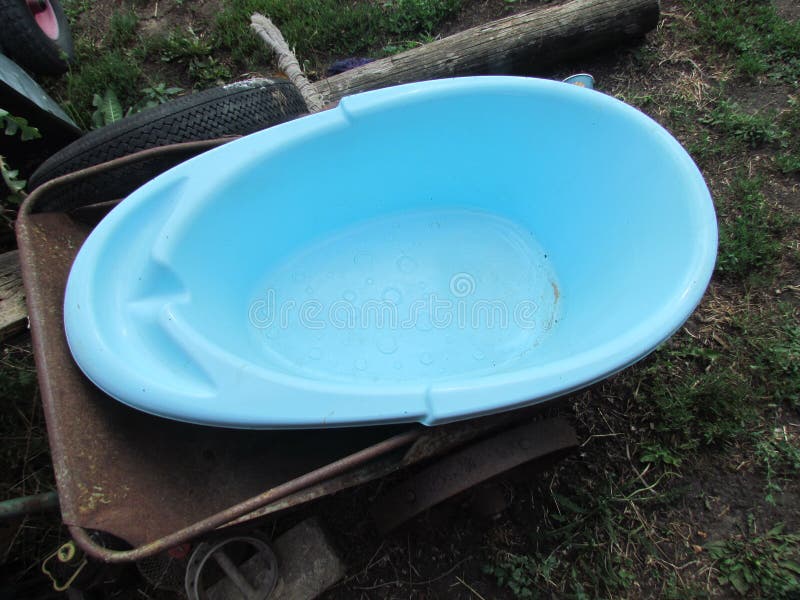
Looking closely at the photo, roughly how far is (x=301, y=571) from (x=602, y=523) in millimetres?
719

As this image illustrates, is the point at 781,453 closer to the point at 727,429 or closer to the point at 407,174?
the point at 727,429

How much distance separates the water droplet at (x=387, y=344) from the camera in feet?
4.63

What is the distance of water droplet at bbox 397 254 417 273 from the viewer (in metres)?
1.53

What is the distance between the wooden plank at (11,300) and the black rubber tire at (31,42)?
3.03 feet

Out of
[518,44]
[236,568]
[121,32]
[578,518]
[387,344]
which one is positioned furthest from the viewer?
[121,32]

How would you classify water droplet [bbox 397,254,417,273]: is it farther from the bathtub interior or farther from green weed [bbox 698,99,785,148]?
green weed [bbox 698,99,785,148]

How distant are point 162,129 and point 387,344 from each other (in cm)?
78

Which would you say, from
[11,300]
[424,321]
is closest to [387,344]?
[424,321]

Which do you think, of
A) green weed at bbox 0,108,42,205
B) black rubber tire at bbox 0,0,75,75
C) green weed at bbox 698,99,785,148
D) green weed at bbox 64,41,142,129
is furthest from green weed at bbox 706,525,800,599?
black rubber tire at bbox 0,0,75,75

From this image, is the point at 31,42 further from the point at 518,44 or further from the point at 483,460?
the point at 483,460

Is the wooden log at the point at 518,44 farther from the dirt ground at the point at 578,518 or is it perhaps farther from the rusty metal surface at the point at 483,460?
the rusty metal surface at the point at 483,460

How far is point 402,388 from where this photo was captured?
0.91 metres

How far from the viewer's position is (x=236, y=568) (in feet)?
3.73

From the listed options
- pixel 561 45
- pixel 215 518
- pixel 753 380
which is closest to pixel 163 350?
pixel 215 518
